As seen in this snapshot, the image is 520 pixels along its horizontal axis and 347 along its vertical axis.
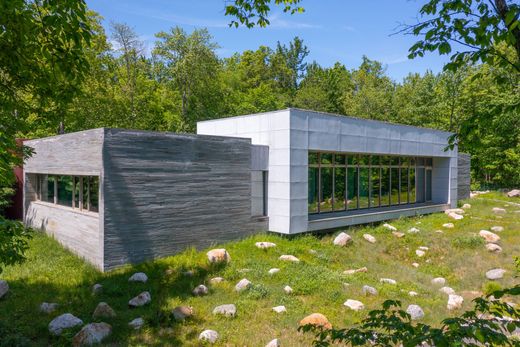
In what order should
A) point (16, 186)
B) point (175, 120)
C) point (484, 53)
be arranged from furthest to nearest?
1. point (175, 120)
2. point (16, 186)
3. point (484, 53)

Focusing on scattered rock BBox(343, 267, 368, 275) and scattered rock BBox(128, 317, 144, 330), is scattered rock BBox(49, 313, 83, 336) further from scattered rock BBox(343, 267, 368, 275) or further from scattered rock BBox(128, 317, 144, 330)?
scattered rock BBox(343, 267, 368, 275)

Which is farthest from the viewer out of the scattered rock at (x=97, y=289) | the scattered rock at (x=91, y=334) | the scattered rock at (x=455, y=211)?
the scattered rock at (x=455, y=211)

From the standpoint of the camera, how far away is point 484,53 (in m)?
4.48

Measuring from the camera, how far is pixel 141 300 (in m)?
9.02

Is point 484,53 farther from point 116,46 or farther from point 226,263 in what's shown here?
point 116,46

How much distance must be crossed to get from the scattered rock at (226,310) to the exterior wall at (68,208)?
4.42m

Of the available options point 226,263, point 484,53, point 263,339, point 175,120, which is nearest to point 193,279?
point 226,263

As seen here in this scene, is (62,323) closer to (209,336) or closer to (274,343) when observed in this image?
(209,336)

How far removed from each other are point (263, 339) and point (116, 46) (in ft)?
80.7

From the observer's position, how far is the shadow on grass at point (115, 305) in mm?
7387

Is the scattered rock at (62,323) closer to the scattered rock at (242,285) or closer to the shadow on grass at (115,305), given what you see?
the shadow on grass at (115,305)

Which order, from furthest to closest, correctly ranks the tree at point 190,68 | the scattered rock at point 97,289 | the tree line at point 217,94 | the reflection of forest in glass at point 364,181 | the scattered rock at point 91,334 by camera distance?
the tree at point 190,68, the tree line at point 217,94, the reflection of forest in glass at point 364,181, the scattered rock at point 97,289, the scattered rock at point 91,334

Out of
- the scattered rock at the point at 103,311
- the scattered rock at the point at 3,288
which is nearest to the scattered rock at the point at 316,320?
the scattered rock at the point at 103,311

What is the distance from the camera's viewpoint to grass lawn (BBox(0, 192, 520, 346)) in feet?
25.3
